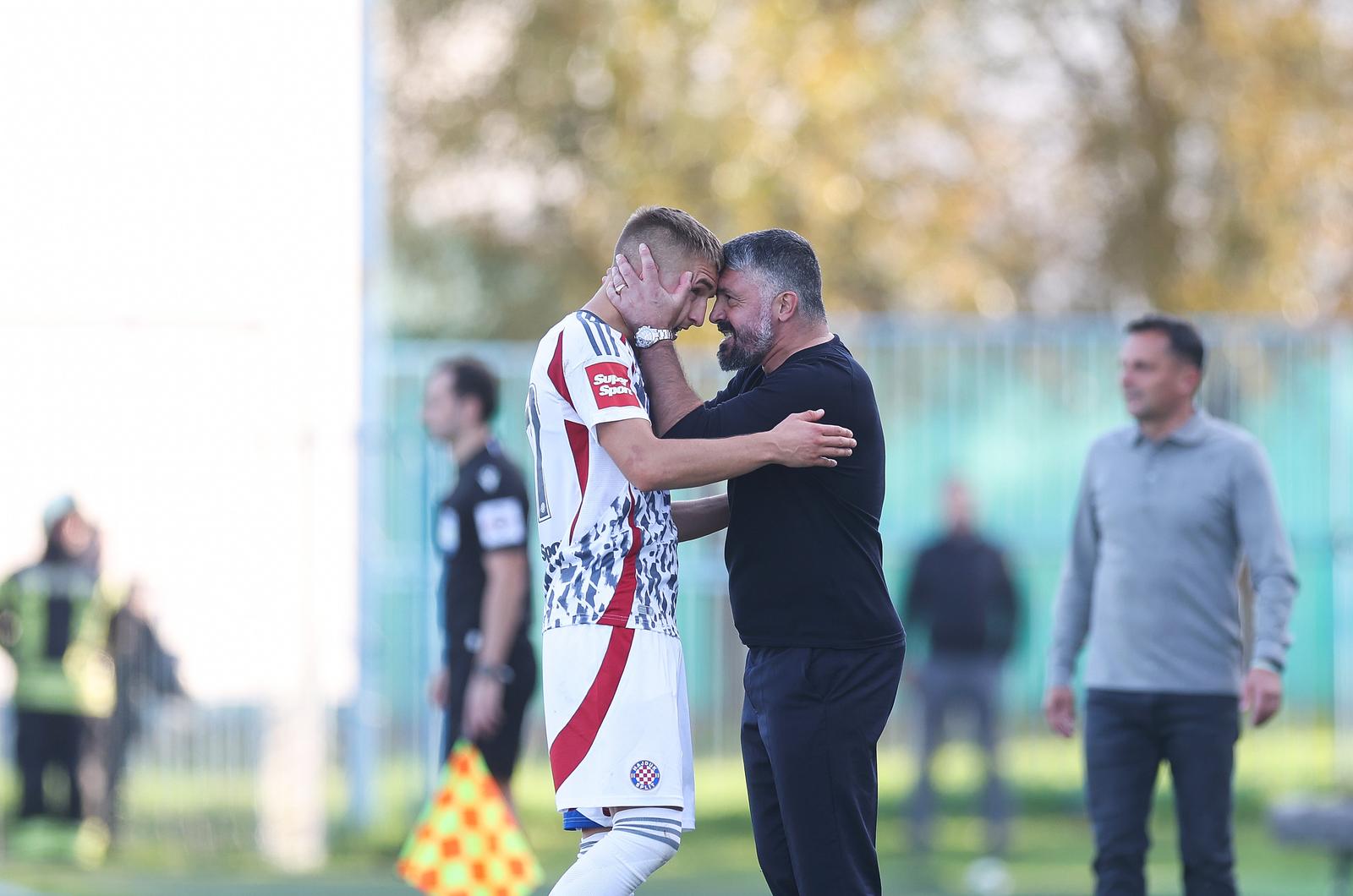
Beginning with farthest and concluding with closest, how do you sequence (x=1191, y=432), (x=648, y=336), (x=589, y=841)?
(x=1191, y=432)
(x=589, y=841)
(x=648, y=336)

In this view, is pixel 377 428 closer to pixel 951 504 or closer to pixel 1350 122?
pixel 951 504

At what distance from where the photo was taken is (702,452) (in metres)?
4.67

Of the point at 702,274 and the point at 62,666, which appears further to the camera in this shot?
the point at 62,666

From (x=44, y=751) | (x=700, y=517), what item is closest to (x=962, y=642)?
(x=44, y=751)

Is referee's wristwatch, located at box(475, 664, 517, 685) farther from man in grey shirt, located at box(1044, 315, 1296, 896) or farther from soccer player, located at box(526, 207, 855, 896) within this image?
soccer player, located at box(526, 207, 855, 896)

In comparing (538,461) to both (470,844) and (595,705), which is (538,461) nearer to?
(595,705)

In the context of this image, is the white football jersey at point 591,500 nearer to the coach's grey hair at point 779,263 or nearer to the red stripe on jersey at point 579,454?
the red stripe on jersey at point 579,454

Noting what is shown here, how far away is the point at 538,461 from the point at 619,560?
357 mm

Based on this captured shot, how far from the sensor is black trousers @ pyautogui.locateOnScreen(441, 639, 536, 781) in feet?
25.0

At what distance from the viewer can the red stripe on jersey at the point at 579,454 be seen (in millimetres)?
4805

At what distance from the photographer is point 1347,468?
1265cm

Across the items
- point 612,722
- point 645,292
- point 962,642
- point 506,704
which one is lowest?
point 962,642

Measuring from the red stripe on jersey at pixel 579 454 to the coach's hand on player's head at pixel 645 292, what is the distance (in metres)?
0.32

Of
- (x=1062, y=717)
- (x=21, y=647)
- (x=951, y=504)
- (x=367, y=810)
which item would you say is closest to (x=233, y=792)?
(x=367, y=810)
